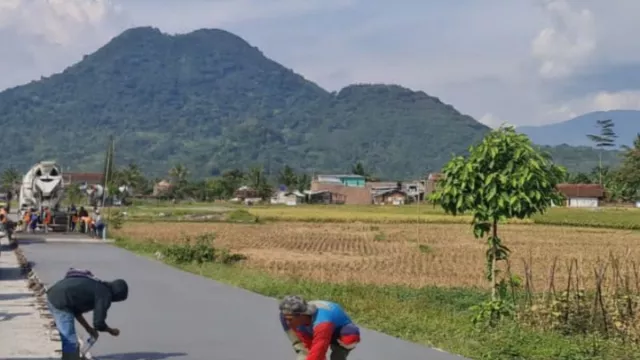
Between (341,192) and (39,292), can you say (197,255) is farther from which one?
(341,192)

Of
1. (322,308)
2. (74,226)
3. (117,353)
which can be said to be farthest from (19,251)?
(322,308)

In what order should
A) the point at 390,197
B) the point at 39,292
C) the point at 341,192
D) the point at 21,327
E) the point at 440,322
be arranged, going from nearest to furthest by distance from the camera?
the point at 21,327, the point at 440,322, the point at 39,292, the point at 390,197, the point at 341,192

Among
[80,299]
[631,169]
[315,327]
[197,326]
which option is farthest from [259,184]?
[315,327]

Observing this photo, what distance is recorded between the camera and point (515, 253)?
127ft

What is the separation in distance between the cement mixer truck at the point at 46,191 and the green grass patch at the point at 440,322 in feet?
70.7

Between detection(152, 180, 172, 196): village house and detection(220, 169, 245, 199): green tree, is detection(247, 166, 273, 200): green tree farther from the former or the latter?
detection(152, 180, 172, 196): village house

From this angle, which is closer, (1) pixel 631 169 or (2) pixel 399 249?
(2) pixel 399 249

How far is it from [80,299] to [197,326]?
480 centimetres

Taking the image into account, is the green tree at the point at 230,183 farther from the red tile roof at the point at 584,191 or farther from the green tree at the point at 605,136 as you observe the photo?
the green tree at the point at 605,136

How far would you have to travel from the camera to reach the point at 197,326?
1411 cm

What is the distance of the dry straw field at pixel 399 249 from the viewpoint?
27.5m

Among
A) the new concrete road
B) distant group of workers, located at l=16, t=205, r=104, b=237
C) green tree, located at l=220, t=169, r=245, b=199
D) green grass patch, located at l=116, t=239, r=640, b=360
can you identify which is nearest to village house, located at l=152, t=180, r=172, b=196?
green tree, located at l=220, t=169, r=245, b=199

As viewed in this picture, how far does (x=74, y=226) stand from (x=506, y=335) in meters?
35.7

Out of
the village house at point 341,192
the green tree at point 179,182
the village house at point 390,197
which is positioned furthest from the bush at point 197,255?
the village house at point 341,192
